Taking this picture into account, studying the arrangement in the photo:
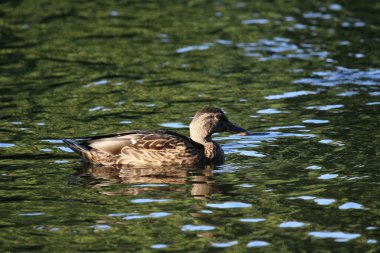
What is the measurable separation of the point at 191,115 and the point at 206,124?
200 cm

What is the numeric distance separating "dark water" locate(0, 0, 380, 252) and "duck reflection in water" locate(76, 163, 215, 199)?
0.04 m

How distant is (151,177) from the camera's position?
12758 mm

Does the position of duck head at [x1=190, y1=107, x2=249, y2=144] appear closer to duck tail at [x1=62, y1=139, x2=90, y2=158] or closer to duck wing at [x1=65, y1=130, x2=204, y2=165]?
duck wing at [x1=65, y1=130, x2=204, y2=165]

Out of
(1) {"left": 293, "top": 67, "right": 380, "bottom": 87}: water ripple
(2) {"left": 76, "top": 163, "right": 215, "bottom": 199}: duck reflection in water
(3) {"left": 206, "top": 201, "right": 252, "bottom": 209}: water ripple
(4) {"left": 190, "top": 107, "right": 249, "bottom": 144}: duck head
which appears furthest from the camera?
(1) {"left": 293, "top": 67, "right": 380, "bottom": 87}: water ripple

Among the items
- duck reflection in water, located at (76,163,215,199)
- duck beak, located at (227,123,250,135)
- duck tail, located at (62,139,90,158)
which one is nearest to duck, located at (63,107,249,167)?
duck tail, located at (62,139,90,158)

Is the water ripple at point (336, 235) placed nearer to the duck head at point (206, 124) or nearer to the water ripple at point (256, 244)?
the water ripple at point (256, 244)

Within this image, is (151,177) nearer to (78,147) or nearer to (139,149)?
(139,149)

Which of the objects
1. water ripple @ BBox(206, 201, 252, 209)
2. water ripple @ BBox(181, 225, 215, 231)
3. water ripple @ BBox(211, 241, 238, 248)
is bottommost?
water ripple @ BBox(211, 241, 238, 248)

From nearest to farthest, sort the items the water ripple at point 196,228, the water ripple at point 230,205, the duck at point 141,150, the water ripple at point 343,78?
the water ripple at point 196,228 < the water ripple at point 230,205 < the duck at point 141,150 < the water ripple at point 343,78

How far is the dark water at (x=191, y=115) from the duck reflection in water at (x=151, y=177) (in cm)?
4

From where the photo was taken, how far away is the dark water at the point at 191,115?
1029 centimetres

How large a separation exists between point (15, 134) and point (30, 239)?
499 centimetres

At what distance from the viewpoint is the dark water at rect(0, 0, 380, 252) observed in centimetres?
1029

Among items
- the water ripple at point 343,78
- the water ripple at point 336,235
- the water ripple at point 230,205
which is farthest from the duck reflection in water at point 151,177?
the water ripple at point 343,78
